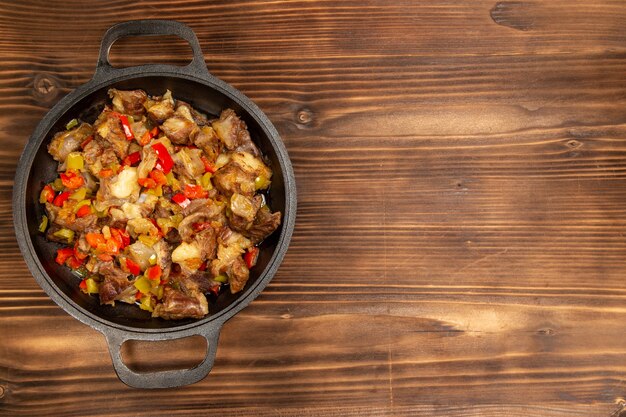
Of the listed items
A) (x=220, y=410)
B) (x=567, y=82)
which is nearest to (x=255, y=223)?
(x=220, y=410)

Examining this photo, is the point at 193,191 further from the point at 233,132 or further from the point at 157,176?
the point at 233,132

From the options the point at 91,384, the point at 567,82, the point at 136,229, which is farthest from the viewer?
the point at 567,82

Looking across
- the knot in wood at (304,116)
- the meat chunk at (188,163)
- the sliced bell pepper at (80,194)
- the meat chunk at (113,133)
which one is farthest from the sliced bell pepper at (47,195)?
the knot in wood at (304,116)

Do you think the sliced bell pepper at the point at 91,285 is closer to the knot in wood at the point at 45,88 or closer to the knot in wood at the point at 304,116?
the knot in wood at the point at 45,88

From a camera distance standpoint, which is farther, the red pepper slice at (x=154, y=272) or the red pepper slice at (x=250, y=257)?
the red pepper slice at (x=250, y=257)

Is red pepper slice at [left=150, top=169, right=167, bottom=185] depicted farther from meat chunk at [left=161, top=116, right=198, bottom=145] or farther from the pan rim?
the pan rim

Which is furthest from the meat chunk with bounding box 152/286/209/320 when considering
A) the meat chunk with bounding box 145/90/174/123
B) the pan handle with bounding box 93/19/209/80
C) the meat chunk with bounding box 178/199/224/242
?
the pan handle with bounding box 93/19/209/80

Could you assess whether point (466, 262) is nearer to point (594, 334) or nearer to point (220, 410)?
point (594, 334)
